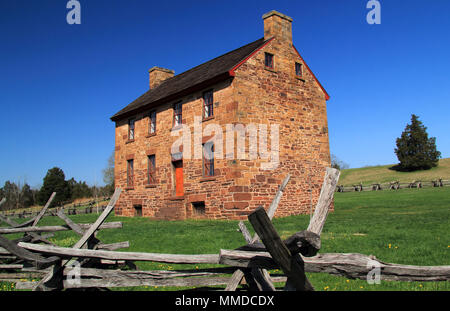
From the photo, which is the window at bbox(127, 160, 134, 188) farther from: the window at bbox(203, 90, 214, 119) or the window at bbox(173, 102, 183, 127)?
the window at bbox(203, 90, 214, 119)

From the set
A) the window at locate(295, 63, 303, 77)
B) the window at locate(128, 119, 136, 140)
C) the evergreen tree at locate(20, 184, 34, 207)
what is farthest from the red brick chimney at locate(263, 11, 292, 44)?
the evergreen tree at locate(20, 184, 34, 207)

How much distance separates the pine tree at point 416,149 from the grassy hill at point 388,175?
5.00 ft

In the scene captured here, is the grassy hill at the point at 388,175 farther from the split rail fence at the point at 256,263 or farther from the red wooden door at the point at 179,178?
the split rail fence at the point at 256,263

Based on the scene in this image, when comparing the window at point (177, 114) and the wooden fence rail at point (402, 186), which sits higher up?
the window at point (177, 114)

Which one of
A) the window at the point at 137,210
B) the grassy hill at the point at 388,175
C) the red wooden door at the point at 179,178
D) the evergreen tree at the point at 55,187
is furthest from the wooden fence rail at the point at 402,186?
the evergreen tree at the point at 55,187

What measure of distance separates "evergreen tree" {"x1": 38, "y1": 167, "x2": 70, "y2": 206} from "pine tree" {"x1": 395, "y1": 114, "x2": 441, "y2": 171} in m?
51.1

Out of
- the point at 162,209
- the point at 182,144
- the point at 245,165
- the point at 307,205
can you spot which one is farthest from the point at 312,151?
the point at 162,209

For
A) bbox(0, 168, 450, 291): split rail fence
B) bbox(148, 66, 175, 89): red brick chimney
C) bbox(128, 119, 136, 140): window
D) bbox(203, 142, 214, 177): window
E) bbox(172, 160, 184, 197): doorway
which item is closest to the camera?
bbox(0, 168, 450, 291): split rail fence

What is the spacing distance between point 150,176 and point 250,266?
17238mm

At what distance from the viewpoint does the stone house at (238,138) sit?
615 inches

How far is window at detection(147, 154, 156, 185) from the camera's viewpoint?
2028 cm

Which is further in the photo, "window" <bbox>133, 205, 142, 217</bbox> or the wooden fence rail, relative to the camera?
the wooden fence rail
